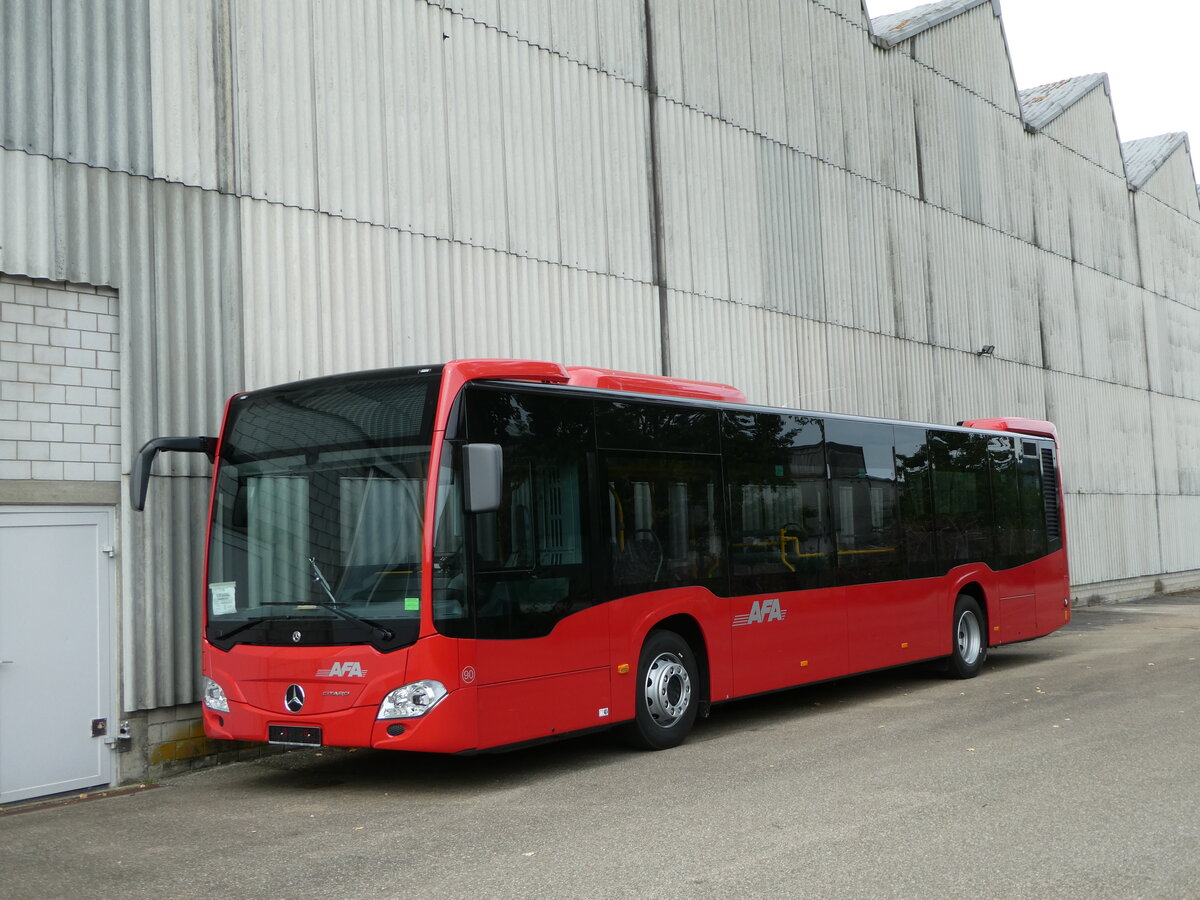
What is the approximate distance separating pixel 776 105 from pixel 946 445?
7.31 metres

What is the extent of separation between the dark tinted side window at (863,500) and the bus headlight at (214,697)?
634cm

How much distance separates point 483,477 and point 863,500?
6083 millimetres

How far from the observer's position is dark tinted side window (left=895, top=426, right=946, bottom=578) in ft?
45.4

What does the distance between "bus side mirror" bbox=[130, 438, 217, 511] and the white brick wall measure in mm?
484

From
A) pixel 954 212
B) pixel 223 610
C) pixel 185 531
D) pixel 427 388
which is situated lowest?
pixel 223 610

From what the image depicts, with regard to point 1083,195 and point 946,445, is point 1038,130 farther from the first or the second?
point 946,445

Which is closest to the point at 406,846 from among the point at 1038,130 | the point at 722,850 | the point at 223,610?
the point at 722,850

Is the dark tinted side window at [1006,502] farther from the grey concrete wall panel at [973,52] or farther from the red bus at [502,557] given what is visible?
the grey concrete wall panel at [973,52]

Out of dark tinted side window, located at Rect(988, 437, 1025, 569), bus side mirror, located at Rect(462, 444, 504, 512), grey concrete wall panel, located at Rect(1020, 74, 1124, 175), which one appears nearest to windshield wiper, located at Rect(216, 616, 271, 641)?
bus side mirror, located at Rect(462, 444, 504, 512)

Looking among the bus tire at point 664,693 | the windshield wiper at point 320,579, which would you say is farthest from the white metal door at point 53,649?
the bus tire at point 664,693

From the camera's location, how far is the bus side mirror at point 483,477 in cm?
821

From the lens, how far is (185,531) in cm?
1053

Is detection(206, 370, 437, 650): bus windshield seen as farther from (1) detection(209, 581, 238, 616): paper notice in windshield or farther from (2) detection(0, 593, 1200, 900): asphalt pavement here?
(2) detection(0, 593, 1200, 900): asphalt pavement

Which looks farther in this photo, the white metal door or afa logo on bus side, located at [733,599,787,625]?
afa logo on bus side, located at [733,599,787,625]
